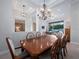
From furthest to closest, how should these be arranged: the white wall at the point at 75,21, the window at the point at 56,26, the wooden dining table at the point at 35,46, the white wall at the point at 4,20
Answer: the window at the point at 56,26 → the white wall at the point at 75,21 → the white wall at the point at 4,20 → the wooden dining table at the point at 35,46

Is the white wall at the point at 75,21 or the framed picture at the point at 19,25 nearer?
the white wall at the point at 75,21

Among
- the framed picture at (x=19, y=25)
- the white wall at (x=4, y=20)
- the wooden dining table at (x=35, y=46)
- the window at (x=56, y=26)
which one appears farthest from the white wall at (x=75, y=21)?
the framed picture at (x=19, y=25)

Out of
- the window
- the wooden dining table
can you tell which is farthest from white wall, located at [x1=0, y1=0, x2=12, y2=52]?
the window

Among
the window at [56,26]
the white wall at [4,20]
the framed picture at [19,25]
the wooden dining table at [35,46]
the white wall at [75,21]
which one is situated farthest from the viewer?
the framed picture at [19,25]

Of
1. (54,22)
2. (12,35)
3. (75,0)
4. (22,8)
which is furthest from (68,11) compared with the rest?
(12,35)

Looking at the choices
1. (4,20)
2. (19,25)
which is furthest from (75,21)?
(19,25)

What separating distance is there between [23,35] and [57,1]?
15.3 ft

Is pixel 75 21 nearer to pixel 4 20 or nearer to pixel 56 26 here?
pixel 56 26

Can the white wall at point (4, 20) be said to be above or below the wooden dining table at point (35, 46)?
above

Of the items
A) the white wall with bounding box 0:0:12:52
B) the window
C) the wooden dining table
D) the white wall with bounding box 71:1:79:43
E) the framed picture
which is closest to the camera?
the wooden dining table

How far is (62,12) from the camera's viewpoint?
304 inches

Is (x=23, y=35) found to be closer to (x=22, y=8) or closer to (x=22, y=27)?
(x=22, y=8)

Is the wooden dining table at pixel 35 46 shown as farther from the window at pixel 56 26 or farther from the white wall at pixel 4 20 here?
the window at pixel 56 26

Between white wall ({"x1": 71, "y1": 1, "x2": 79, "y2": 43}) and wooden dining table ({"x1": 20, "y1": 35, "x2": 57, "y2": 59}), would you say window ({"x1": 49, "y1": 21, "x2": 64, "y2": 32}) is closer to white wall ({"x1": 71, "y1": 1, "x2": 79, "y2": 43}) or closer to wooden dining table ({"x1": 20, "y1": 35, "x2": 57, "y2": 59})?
white wall ({"x1": 71, "y1": 1, "x2": 79, "y2": 43})
